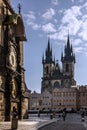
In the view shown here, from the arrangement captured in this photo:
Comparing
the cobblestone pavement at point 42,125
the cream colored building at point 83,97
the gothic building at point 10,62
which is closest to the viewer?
the cobblestone pavement at point 42,125

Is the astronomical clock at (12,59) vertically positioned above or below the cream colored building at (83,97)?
below

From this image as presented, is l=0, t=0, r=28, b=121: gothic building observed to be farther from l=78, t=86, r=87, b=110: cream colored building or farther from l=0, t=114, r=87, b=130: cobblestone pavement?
l=78, t=86, r=87, b=110: cream colored building

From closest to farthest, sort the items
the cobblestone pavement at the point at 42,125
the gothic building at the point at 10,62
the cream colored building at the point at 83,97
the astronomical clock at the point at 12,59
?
the cobblestone pavement at the point at 42,125, the gothic building at the point at 10,62, the astronomical clock at the point at 12,59, the cream colored building at the point at 83,97

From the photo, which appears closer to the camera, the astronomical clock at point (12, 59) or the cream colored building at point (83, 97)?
the astronomical clock at point (12, 59)

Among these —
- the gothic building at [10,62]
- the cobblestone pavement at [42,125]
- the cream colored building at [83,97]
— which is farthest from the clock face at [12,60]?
the cream colored building at [83,97]

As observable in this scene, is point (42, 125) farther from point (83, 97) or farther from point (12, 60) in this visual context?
point (83, 97)

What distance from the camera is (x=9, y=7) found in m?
38.0

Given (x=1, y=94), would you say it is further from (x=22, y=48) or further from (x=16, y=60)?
(x=22, y=48)

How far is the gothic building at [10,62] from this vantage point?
3584 cm

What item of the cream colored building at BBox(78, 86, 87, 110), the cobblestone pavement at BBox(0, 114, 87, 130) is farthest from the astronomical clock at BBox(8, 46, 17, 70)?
the cream colored building at BBox(78, 86, 87, 110)

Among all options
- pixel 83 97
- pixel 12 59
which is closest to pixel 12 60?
pixel 12 59

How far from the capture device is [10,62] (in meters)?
38.7

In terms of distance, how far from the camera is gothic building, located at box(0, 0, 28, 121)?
3584 centimetres

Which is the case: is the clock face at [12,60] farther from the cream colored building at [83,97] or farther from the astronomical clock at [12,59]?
the cream colored building at [83,97]
